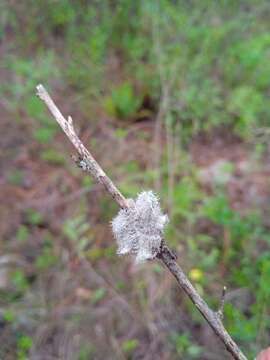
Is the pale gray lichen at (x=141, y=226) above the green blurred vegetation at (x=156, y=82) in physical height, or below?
above

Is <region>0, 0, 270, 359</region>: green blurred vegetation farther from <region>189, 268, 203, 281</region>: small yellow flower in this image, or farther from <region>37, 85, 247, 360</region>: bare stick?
<region>37, 85, 247, 360</region>: bare stick

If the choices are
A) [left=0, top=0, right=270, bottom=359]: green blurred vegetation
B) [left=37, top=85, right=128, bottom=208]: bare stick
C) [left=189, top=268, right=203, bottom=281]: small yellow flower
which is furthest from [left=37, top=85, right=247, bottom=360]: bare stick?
[left=0, top=0, right=270, bottom=359]: green blurred vegetation

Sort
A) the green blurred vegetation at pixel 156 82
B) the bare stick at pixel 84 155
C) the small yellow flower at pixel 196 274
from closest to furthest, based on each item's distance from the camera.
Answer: the bare stick at pixel 84 155, the small yellow flower at pixel 196 274, the green blurred vegetation at pixel 156 82

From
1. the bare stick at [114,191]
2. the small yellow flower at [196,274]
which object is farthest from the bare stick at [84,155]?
the small yellow flower at [196,274]

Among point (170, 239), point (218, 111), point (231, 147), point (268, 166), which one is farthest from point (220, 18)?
point (170, 239)

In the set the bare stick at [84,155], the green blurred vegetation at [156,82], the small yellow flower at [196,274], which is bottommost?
the small yellow flower at [196,274]

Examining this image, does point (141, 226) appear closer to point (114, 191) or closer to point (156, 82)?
point (114, 191)

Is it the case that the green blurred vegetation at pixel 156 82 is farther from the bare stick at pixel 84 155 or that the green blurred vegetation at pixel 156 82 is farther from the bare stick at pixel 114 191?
the bare stick at pixel 84 155

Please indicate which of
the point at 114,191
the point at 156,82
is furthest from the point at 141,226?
the point at 156,82
